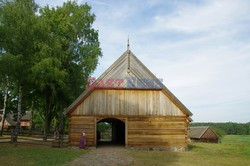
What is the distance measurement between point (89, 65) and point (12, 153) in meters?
14.1

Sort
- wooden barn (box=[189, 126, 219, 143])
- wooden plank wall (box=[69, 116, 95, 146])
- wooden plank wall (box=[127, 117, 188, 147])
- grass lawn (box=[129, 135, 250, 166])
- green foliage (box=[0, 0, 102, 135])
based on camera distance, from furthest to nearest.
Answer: wooden barn (box=[189, 126, 219, 143]) → wooden plank wall (box=[127, 117, 188, 147]) → wooden plank wall (box=[69, 116, 95, 146]) → green foliage (box=[0, 0, 102, 135]) → grass lawn (box=[129, 135, 250, 166])

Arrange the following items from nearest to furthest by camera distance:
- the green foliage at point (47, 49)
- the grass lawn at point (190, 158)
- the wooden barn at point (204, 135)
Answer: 1. the grass lawn at point (190, 158)
2. the green foliage at point (47, 49)
3. the wooden barn at point (204, 135)

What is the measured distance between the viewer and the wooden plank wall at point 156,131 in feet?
68.8

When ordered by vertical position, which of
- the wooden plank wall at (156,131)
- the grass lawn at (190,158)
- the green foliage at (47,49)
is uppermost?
the green foliage at (47,49)

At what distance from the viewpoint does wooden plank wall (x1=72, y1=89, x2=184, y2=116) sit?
68.7 ft

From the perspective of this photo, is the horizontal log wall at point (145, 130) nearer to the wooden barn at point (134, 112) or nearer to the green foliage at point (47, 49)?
the wooden barn at point (134, 112)

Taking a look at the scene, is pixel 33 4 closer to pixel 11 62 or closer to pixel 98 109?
pixel 11 62

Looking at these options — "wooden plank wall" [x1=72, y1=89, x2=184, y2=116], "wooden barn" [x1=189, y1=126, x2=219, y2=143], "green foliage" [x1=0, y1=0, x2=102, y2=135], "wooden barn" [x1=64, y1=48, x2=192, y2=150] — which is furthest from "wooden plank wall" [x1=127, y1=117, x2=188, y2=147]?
"wooden barn" [x1=189, y1=126, x2=219, y2=143]

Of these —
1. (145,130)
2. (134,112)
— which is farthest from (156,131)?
(134,112)

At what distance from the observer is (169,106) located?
70.0 ft

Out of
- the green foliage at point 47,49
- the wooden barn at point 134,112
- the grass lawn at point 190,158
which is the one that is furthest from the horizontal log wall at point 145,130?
the green foliage at point 47,49

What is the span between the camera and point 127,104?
834 inches

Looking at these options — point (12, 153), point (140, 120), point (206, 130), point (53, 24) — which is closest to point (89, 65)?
point (53, 24)

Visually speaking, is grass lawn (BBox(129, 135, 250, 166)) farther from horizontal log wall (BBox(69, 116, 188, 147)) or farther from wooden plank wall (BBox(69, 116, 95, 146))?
wooden plank wall (BBox(69, 116, 95, 146))
